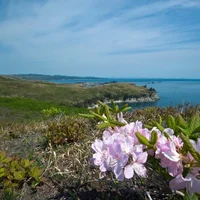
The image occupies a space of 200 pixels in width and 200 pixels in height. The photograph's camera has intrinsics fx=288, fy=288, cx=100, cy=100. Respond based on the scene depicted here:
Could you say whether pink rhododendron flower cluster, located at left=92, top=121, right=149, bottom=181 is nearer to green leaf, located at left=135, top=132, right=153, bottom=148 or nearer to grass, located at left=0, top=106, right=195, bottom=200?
green leaf, located at left=135, top=132, right=153, bottom=148

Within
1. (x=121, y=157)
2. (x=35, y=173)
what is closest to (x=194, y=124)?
(x=121, y=157)

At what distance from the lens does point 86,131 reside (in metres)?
5.00

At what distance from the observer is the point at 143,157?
4.71 ft

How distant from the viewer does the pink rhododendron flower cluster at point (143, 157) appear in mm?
1365

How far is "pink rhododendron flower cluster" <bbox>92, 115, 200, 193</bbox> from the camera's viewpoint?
137cm

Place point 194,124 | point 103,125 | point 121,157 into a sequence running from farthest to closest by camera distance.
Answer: point 103,125 < point 194,124 < point 121,157

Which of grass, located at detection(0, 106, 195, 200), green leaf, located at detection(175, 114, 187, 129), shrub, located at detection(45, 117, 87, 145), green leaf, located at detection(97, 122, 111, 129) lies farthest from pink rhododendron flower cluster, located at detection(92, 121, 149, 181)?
shrub, located at detection(45, 117, 87, 145)

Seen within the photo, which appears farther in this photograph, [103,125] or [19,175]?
[19,175]

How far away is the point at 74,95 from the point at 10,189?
72.7m

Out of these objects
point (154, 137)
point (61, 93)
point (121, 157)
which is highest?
point (154, 137)

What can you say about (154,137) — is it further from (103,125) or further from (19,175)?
(19,175)

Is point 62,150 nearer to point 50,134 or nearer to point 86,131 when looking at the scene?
point 50,134

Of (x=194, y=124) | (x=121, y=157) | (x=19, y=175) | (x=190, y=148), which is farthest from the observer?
(x=19, y=175)

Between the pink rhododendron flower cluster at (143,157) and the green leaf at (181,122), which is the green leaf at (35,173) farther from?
the green leaf at (181,122)
